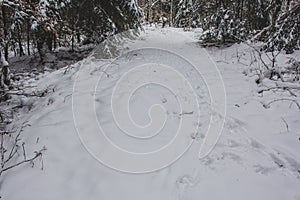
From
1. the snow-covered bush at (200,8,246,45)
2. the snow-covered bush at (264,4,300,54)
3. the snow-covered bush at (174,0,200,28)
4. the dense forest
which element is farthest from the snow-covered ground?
the snow-covered bush at (174,0,200,28)

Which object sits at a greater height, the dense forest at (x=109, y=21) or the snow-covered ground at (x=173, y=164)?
the dense forest at (x=109, y=21)

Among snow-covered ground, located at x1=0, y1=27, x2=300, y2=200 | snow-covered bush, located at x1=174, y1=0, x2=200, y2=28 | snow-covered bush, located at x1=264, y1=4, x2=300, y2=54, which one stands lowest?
snow-covered ground, located at x1=0, y1=27, x2=300, y2=200

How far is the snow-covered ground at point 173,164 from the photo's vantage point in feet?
7.77

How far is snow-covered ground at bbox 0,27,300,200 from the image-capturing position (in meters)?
2.37

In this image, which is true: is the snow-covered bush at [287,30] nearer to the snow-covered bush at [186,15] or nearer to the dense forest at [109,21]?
the dense forest at [109,21]

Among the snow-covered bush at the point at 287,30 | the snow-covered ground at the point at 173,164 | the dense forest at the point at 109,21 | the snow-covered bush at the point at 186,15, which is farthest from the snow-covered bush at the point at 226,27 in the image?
the snow-covered bush at the point at 186,15

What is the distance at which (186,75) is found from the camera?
5.82 m

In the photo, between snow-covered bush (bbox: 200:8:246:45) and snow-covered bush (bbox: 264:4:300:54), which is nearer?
snow-covered bush (bbox: 264:4:300:54)

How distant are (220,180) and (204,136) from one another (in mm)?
871

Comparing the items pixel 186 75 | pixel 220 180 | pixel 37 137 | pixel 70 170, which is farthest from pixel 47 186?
pixel 186 75

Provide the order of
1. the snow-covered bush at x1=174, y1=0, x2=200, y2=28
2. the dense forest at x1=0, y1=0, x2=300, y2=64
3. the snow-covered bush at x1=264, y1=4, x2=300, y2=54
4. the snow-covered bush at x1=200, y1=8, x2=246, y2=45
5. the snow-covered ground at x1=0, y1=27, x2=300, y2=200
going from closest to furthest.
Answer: the snow-covered ground at x1=0, y1=27, x2=300, y2=200
the dense forest at x1=0, y1=0, x2=300, y2=64
the snow-covered bush at x1=264, y1=4, x2=300, y2=54
the snow-covered bush at x1=200, y1=8, x2=246, y2=45
the snow-covered bush at x1=174, y1=0, x2=200, y2=28

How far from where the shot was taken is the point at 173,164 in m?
2.77

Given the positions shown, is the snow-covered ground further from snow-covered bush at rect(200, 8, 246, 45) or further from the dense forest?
snow-covered bush at rect(200, 8, 246, 45)

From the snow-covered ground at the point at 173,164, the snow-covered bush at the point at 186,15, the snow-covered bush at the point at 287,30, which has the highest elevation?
the snow-covered bush at the point at 186,15
